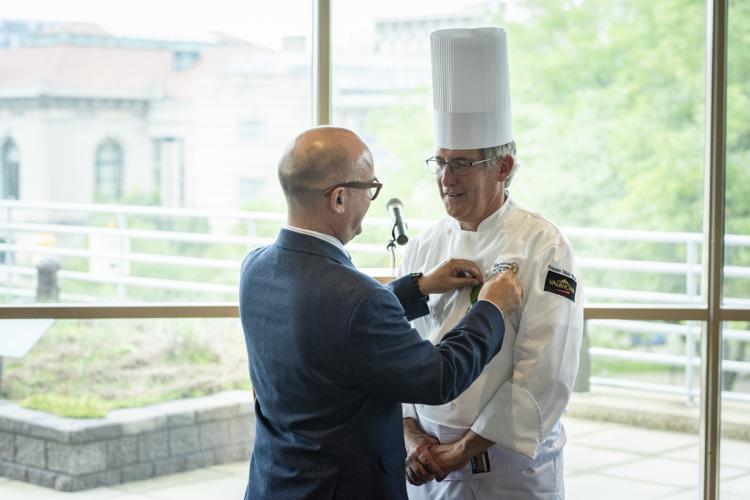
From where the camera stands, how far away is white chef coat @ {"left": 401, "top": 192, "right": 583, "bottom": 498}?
213 centimetres

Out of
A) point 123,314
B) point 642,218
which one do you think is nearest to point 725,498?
point 642,218

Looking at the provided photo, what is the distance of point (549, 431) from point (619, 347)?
1.08 m

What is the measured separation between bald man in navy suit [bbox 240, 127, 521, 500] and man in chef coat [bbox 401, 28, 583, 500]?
5.9 inches

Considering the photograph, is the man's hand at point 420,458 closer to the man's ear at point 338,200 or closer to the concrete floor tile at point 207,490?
the man's ear at point 338,200

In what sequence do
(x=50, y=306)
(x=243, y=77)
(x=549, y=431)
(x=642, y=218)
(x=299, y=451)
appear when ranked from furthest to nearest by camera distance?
(x=642, y=218), (x=243, y=77), (x=50, y=306), (x=549, y=431), (x=299, y=451)

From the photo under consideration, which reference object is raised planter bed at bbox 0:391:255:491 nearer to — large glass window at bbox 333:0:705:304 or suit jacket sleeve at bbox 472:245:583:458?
large glass window at bbox 333:0:705:304

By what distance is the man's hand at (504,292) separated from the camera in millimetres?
2072

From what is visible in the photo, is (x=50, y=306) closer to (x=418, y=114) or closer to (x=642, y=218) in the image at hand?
(x=418, y=114)

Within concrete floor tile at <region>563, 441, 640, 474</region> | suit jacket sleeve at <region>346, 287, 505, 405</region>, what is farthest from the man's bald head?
concrete floor tile at <region>563, 441, 640, 474</region>

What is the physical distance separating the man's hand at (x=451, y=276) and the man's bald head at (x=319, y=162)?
0.43 metres

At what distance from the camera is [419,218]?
3113 mm

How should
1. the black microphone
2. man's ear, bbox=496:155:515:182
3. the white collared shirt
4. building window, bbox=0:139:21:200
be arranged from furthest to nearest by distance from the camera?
building window, bbox=0:139:21:200 < the black microphone < man's ear, bbox=496:155:515:182 < the white collared shirt

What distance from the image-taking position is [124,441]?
2.94m

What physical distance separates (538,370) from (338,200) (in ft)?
2.08
